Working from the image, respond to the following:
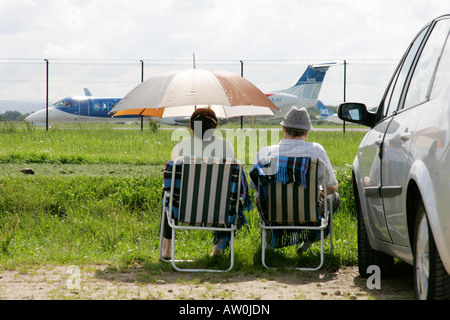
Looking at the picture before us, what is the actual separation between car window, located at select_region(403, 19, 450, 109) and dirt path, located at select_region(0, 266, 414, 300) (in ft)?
4.90

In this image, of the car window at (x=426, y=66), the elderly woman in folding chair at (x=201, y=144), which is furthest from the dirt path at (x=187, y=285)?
the car window at (x=426, y=66)

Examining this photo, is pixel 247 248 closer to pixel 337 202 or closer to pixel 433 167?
pixel 337 202

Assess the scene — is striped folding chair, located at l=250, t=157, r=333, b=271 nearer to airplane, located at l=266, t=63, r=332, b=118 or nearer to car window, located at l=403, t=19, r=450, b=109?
car window, located at l=403, t=19, r=450, b=109

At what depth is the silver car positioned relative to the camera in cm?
286

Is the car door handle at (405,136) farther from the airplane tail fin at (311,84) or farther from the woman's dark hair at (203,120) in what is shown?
the airplane tail fin at (311,84)

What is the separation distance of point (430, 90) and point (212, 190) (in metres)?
2.63

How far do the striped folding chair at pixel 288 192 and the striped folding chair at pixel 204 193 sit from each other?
25 cm

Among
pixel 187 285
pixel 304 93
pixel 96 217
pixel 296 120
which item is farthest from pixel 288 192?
pixel 304 93

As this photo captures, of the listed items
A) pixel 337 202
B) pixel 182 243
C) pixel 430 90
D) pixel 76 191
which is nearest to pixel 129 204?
pixel 76 191

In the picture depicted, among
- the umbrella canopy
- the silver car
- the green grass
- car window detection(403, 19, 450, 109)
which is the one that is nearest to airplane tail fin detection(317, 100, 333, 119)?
the green grass

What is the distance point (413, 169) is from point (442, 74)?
20.8 inches

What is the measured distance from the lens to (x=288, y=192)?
221 inches

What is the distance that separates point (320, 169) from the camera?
5926 mm

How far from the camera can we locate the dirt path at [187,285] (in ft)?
14.6
